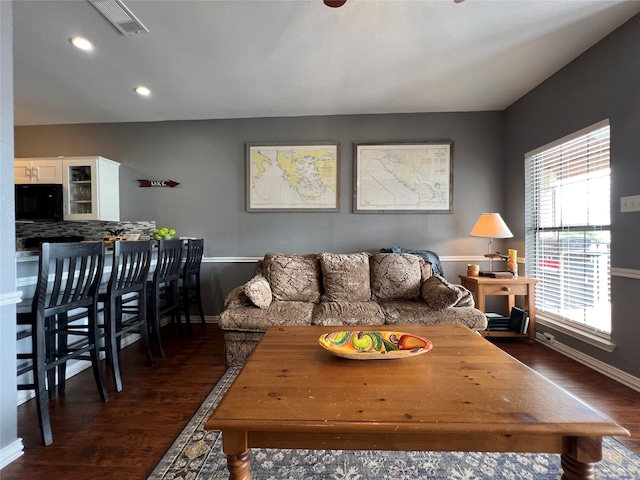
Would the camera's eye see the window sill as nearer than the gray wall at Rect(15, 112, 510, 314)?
Yes

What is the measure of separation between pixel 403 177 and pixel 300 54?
5.85 feet

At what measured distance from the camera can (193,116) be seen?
3.51 m

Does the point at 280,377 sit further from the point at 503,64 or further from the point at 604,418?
the point at 503,64

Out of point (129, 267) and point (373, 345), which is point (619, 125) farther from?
point (129, 267)

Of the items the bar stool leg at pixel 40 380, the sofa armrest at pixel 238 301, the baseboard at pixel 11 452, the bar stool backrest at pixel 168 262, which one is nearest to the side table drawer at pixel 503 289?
the sofa armrest at pixel 238 301

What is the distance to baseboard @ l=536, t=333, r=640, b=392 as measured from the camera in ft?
6.53

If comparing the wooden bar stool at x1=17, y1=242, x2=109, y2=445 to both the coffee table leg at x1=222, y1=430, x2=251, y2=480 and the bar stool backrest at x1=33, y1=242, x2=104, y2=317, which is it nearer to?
the bar stool backrest at x1=33, y1=242, x2=104, y2=317

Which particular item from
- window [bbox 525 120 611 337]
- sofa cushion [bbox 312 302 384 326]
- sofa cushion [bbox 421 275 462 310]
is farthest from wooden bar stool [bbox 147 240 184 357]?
window [bbox 525 120 611 337]

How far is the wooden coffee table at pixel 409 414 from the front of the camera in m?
0.82

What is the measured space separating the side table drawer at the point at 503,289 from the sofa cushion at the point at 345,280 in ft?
3.92

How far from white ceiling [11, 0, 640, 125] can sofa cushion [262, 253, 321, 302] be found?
1.72 m

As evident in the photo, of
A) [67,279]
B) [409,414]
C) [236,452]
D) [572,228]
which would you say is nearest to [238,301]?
[67,279]

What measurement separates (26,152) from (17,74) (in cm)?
167

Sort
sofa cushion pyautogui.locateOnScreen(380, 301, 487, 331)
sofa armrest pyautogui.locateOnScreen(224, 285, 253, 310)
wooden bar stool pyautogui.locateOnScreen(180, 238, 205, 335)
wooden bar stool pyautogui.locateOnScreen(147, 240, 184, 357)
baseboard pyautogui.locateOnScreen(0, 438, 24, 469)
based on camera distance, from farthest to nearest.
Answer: wooden bar stool pyautogui.locateOnScreen(180, 238, 205, 335)
wooden bar stool pyautogui.locateOnScreen(147, 240, 184, 357)
sofa armrest pyautogui.locateOnScreen(224, 285, 253, 310)
sofa cushion pyautogui.locateOnScreen(380, 301, 487, 331)
baseboard pyautogui.locateOnScreen(0, 438, 24, 469)
